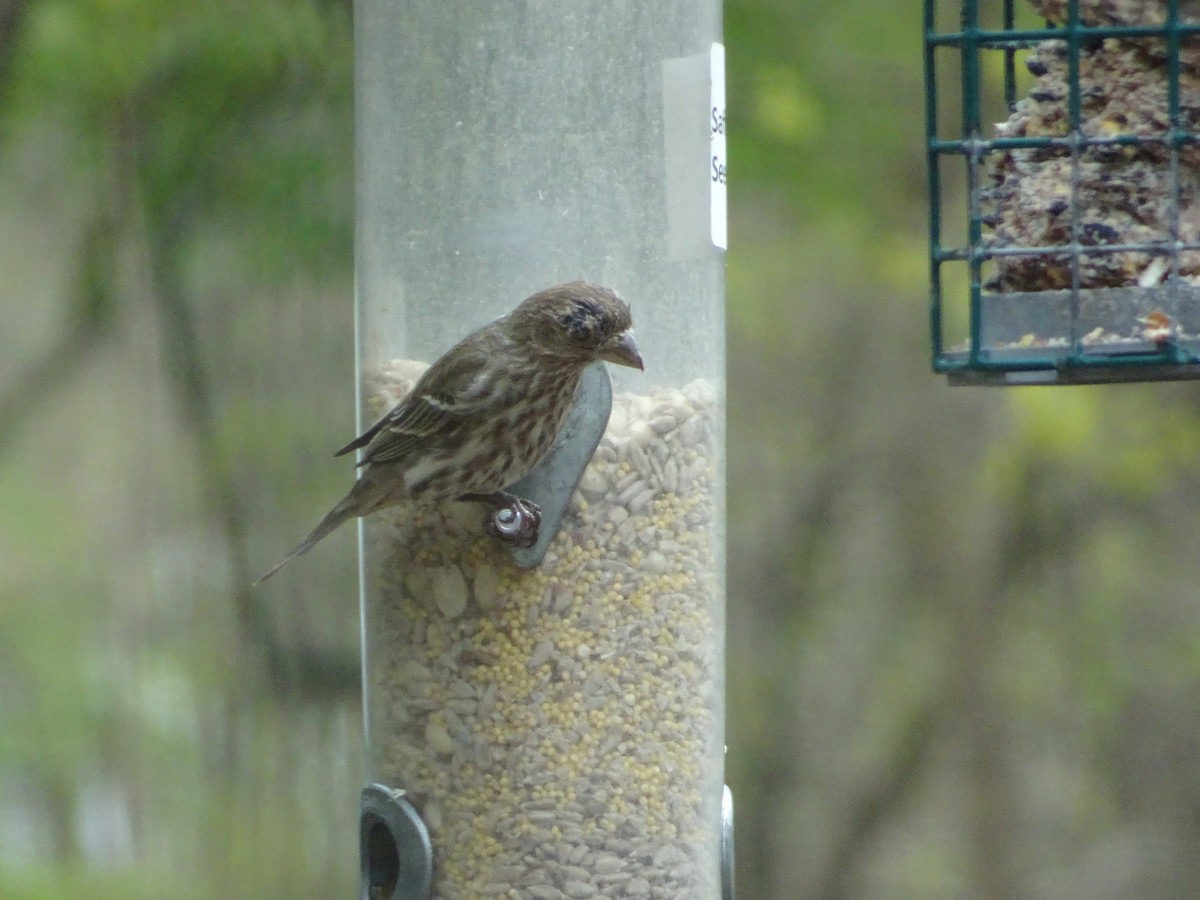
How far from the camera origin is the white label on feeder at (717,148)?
16.2 feet

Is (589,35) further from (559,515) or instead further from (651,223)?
(559,515)

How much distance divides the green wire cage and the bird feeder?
751 mm

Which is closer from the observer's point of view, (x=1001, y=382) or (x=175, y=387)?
(x=1001, y=382)

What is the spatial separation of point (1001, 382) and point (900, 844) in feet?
Answer: 29.4

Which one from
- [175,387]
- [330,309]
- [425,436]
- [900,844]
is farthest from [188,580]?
[900,844]

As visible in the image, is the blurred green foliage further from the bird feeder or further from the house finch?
the house finch

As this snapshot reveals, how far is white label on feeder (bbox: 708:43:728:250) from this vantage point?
4.95 metres

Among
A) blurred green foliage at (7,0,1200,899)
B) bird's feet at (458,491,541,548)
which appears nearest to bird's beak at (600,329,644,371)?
bird's feet at (458,491,541,548)

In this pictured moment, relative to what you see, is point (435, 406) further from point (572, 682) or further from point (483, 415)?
point (572, 682)

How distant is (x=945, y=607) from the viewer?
1214 cm

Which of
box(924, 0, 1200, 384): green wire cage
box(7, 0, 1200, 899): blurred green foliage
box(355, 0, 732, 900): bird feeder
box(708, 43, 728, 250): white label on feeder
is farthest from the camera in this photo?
box(7, 0, 1200, 899): blurred green foliage

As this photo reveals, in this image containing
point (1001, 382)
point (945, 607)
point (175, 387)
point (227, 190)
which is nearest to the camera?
point (1001, 382)

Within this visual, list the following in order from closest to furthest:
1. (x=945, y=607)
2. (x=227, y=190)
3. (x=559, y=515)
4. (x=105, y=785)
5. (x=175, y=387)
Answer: (x=559, y=515), (x=227, y=190), (x=175, y=387), (x=105, y=785), (x=945, y=607)

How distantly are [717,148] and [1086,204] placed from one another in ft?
3.34
